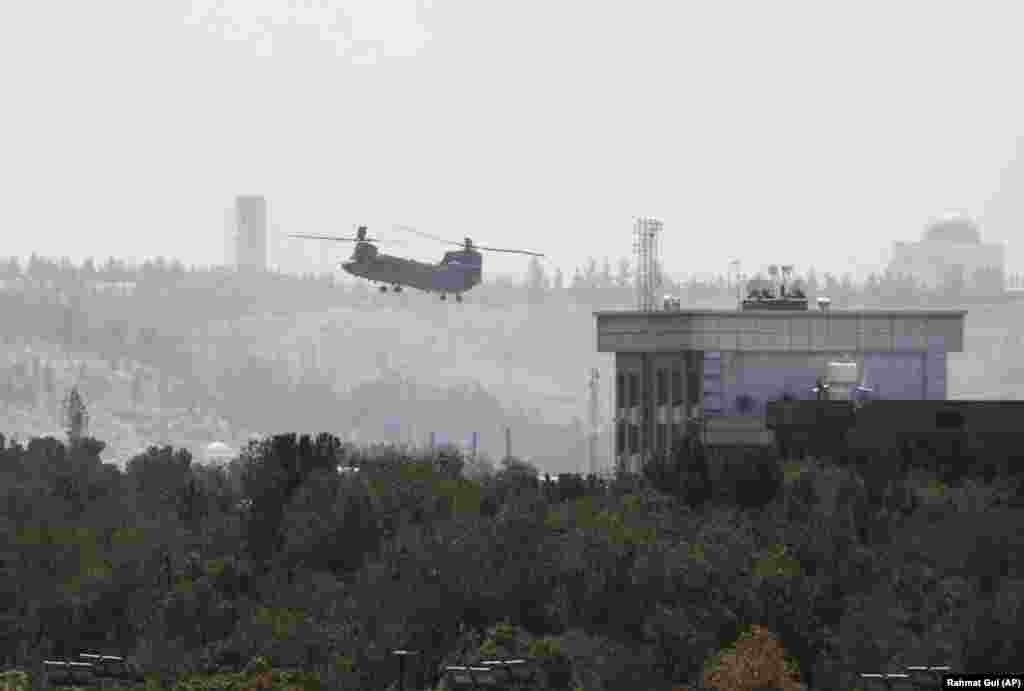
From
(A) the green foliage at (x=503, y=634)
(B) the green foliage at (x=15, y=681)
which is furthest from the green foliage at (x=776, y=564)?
(B) the green foliage at (x=15, y=681)

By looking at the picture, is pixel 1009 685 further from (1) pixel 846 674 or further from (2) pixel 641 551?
(2) pixel 641 551

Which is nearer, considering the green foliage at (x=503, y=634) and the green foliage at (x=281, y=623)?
the green foliage at (x=503, y=634)

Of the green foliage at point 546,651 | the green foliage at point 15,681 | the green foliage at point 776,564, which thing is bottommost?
the green foliage at point 15,681

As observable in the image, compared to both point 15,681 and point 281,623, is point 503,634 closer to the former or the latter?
point 281,623

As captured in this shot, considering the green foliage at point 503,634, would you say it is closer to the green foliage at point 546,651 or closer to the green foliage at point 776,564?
the green foliage at point 546,651

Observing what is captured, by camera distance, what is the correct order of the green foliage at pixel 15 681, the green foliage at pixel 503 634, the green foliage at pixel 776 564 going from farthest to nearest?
the green foliage at pixel 776 564 < the green foliage at pixel 503 634 < the green foliage at pixel 15 681

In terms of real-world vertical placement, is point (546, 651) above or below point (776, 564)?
below

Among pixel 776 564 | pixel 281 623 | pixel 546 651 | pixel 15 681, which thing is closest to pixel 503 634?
pixel 546 651

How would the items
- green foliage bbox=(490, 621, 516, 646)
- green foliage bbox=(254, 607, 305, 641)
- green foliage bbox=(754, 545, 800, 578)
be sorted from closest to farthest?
green foliage bbox=(490, 621, 516, 646)
green foliage bbox=(754, 545, 800, 578)
green foliage bbox=(254, 607, 305, 641)

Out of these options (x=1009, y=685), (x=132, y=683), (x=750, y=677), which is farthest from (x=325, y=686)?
(x=1009, y=685)

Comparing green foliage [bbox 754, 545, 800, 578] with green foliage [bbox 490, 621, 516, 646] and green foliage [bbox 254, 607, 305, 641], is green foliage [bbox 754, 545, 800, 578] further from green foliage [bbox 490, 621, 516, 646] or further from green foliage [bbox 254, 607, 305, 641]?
green foliage [bbox 254, 607, 305, 641]

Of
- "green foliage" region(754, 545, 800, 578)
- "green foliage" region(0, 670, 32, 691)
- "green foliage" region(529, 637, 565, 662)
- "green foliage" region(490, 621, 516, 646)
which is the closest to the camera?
"green foliage" region(0, 670, 32, 691)

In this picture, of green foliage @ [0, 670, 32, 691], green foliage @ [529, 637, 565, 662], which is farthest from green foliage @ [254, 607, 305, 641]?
green foliage @ [0, 670, 32, 691]

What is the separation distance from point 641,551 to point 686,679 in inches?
971
